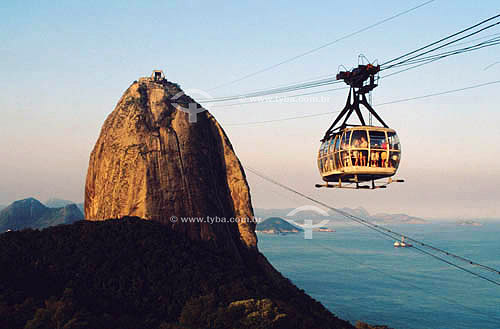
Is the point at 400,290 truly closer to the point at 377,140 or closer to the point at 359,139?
the point at 377,140

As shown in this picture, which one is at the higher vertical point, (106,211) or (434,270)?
(106,211)

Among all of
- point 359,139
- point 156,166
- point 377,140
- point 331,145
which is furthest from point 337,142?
point 156,166

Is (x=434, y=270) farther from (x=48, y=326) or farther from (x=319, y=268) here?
(x=48, y=326)

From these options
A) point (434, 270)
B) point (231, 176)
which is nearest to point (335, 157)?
point (231, 176)

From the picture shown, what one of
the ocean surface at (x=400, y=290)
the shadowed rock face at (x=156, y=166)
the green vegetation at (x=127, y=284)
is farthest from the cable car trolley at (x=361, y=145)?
the ocean surface at (x=400, y=290)

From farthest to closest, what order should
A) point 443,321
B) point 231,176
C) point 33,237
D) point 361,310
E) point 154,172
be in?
point 361,310, point 443,321, point 231,176, point 154,172, point 33,237

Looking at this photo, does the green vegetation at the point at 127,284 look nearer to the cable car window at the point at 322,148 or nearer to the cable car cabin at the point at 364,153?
the cable car window at the point at 322,148

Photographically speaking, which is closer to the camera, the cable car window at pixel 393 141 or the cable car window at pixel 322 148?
the cable car window at pixel 393 141
